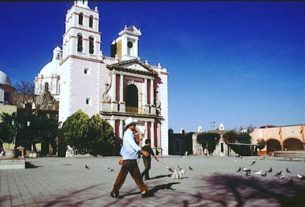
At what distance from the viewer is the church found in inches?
1425

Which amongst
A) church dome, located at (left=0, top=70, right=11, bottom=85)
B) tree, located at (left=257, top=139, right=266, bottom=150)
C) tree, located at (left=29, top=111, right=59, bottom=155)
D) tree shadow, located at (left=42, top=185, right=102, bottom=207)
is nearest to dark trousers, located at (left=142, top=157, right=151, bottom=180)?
tree shadow, located at (left=42, top=185, right=102, bottom=207)

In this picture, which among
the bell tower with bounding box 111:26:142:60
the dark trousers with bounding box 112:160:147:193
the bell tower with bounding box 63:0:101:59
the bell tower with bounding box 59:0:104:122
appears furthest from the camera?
the bell tower with bounding box 111:26:142:60

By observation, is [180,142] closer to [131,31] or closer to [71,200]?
[131,31]

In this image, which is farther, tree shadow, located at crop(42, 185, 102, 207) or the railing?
the railing

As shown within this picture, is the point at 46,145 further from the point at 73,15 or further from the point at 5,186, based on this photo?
the point at 5,186

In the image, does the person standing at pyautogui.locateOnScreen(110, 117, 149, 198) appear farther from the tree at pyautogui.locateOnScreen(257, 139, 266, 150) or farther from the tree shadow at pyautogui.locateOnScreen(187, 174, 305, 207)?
the tree at pyautogui.locateOnScreen(257, 139, 266, 150)

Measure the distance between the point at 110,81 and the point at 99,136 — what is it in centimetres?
743

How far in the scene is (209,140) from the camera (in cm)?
4925

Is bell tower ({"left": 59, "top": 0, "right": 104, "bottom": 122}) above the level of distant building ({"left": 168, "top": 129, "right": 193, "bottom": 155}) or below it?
above

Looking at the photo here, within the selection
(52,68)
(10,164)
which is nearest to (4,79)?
(52,68)

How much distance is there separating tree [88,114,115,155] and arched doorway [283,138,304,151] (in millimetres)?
27882

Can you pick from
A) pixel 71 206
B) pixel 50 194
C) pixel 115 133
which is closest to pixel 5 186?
pixel 50 194

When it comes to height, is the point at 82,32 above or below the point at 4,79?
above

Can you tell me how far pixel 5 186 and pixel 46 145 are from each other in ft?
105
